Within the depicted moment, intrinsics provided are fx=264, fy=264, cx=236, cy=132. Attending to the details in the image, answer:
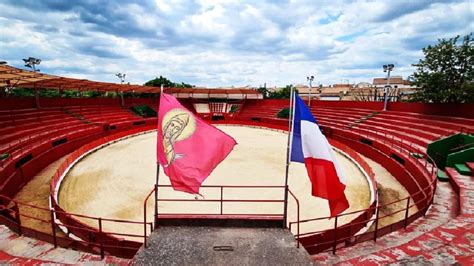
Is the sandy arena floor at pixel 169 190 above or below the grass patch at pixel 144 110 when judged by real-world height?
below

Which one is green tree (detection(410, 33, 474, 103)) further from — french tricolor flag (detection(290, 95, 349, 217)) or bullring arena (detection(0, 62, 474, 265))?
french tricolor flag (detection(290, 95, 349, 217))

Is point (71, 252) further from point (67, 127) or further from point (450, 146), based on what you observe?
point (67, 127)

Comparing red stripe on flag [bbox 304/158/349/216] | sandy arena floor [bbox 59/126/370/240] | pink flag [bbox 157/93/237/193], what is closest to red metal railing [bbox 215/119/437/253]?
red stripe on flag [bbox 304/158/349/216]

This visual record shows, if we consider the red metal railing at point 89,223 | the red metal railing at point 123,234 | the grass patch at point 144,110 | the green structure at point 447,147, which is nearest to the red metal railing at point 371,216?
the red metal railing at point 123,234

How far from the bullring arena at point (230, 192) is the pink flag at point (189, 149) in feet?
1.92

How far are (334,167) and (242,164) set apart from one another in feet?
Result: 39.2

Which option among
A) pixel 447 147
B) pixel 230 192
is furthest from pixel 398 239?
pixel 447 147

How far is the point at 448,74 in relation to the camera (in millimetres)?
23391

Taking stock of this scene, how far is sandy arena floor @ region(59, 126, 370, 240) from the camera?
10.4m

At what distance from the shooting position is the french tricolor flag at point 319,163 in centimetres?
546

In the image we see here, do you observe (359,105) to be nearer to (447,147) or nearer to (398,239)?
(447,147)

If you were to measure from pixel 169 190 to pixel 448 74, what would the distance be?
2569 centimetres

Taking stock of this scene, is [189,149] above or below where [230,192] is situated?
above

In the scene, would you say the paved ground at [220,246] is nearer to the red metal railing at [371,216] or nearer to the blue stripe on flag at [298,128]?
the red metal railing at [371,216]
